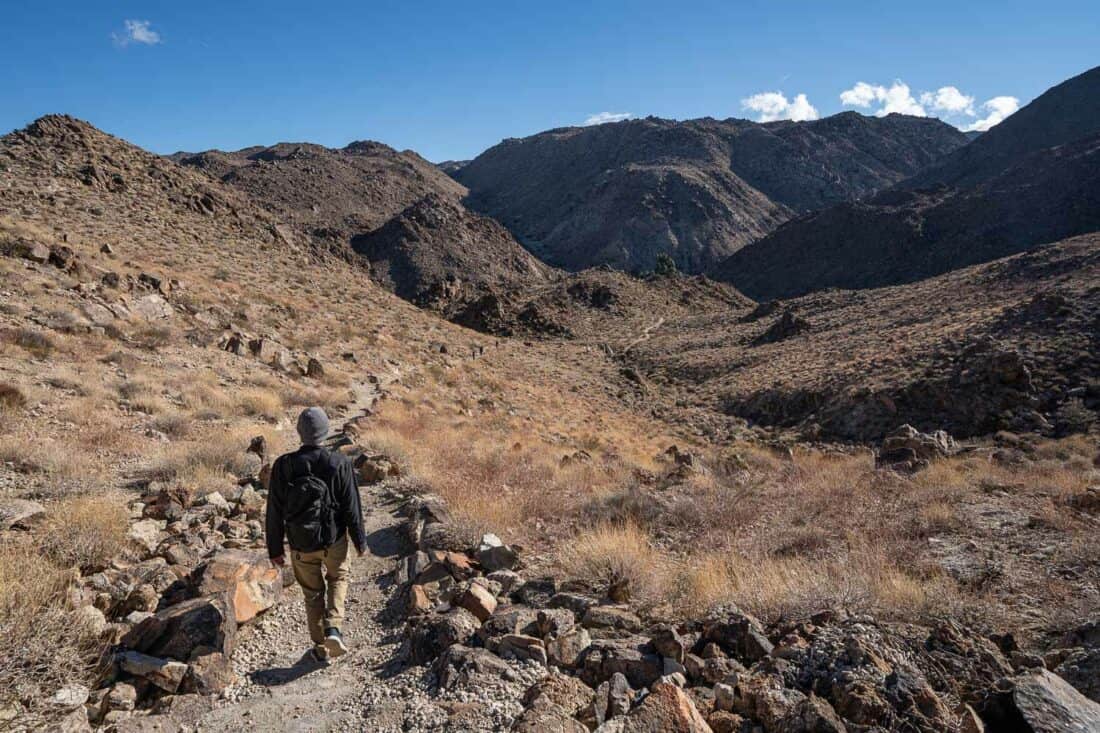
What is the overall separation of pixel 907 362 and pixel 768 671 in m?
23.3

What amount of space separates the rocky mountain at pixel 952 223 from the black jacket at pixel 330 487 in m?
68.2

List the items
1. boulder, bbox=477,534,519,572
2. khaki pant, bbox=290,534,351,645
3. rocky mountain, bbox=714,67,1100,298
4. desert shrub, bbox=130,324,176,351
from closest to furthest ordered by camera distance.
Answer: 1. khaki pant, bbox=290,534,351,645
2. boulder, bbox=477,534,519,572
3. desert shrub, bbox=130,324,176,351
4. rocky mountain, bbox=714,67,1100,298

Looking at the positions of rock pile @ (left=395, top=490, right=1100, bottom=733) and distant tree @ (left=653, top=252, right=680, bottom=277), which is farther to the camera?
distant tree @ (left=653, top=252, right=680, bottom=277)

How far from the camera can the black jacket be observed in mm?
3920

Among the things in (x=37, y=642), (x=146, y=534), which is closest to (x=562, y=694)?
(x=37, y=642)

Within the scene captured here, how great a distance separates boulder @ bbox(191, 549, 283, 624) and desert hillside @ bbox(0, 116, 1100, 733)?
1.2 inches

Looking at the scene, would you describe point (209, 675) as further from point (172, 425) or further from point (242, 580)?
point (172, 425)

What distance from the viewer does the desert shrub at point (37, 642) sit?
2824 mm

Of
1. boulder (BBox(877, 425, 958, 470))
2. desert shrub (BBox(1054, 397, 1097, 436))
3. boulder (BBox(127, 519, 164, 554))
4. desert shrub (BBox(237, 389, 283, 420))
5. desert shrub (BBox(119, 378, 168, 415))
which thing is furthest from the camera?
desert shrub (BBox(1054, 397, 1097, 436))

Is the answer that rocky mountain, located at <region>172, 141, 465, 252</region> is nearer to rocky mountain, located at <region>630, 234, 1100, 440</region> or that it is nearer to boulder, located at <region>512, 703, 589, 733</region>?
rocky mountain, located at <region>630, 234, 1100, 440</region>

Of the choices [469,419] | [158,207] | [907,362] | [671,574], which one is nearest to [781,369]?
[907,362]

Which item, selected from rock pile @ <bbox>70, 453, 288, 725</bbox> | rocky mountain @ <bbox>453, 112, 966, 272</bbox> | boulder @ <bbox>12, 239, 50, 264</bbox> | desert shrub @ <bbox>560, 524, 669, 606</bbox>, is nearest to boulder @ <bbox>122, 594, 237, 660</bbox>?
rock pile @ <bbox>70, 453, 288, 725</bbox>

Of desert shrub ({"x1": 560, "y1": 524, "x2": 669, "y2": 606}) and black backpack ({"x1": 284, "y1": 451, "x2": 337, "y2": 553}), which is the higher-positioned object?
black backpack ({"x1": 284, "y1": 451, "x2": 337, "y2": 553})

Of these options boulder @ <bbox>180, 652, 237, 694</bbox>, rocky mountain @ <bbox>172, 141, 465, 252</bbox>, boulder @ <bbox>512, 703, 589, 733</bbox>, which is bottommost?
boulder @ <bbox>512, 703, 589, 733</bbox>
